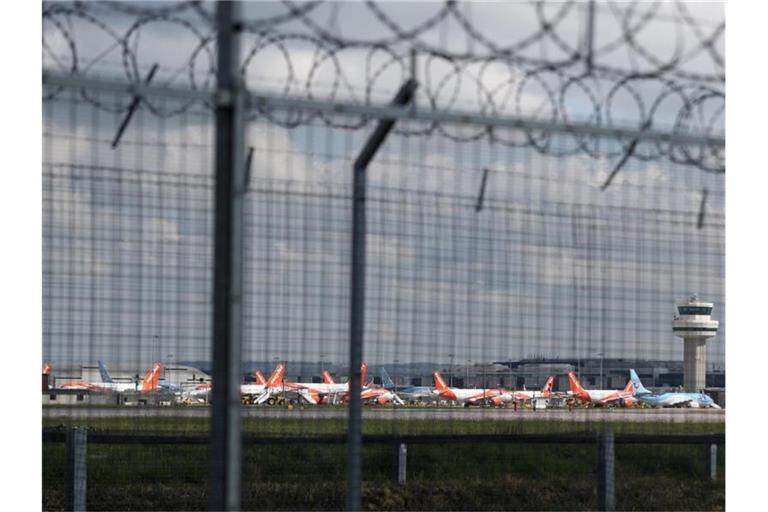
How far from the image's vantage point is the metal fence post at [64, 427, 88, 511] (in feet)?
Answer: 24.6

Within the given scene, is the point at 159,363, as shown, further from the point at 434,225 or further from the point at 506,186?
the point at 506,186

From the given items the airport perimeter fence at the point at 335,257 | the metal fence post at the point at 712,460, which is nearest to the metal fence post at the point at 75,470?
the airport perimeter fence at the point at 335,257

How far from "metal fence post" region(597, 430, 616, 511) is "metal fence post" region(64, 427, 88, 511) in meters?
3.53

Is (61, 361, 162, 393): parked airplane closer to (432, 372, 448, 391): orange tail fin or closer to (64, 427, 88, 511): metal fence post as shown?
(64, 427, 88, 511): metal fence post

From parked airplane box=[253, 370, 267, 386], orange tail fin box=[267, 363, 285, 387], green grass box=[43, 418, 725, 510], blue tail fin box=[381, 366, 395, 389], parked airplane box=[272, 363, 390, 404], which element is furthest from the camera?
green grass box=[43, 418, 725, 510]

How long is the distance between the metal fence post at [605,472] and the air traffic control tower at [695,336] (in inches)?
35.6

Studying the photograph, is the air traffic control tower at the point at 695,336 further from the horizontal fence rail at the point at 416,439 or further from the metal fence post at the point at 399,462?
the metal fence post at the point at 399,462

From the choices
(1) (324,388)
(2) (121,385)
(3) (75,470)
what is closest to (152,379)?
(2) (121,385)

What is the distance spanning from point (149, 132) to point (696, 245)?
3.91 meters

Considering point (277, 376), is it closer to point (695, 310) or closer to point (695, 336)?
point (695, 310)

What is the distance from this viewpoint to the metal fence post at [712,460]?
391 inches

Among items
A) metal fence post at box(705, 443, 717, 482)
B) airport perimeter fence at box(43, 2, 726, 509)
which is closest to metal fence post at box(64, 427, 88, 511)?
airport perimeter fence at box(43, 2, 726, 509)

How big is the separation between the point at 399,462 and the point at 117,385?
341 cm

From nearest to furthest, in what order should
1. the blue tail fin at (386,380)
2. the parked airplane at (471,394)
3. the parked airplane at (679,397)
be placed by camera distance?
the blue tail fin at (386,380), the parked airplane at (471,394), the parked airplane at (679,397)
